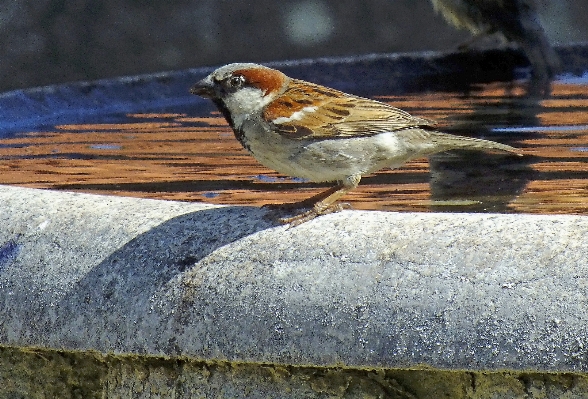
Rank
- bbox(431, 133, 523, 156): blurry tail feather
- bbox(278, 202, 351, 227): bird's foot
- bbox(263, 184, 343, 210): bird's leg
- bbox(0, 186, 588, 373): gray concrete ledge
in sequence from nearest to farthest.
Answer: bbox(0, 186, 588, 373): gray concrete ledge
bbox(278, 202, 351, 227): bird's foot
bbox(263, 184, 343, 210): bird's leg
bbox(431, 133, 523, 156): blurry tail feather

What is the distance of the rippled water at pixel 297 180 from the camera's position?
3.10m

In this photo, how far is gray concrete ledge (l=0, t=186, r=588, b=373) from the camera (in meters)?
1.86

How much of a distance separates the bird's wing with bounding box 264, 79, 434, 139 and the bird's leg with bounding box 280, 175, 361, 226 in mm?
126

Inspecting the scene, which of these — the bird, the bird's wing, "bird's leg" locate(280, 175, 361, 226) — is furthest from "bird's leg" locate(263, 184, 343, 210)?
the bird

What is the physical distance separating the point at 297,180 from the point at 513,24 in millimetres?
3339

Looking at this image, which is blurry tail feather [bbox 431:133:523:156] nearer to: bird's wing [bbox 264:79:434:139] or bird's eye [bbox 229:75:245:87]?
bird's wing [bbox 264:79:434:139]

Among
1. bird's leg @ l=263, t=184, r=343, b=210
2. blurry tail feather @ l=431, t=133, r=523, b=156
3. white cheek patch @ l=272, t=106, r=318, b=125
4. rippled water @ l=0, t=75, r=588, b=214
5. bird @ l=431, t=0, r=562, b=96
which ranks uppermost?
white cheek patch @ l=272, t=106, r=318, b=125

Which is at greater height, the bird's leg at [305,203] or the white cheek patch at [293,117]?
the white cheek patch at [293,117]

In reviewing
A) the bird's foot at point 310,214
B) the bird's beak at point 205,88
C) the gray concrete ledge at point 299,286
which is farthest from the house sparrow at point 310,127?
the gray concrete ledge at point 299,286

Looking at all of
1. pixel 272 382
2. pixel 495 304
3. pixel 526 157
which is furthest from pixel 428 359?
pixel 526 157

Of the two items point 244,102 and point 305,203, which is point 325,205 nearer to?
point 305,203

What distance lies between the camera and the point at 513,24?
6520mm

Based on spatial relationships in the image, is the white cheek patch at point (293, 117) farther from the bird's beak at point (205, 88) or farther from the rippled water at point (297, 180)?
the rippled water at point (297, 180)

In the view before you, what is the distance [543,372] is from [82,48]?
26.6 ft
